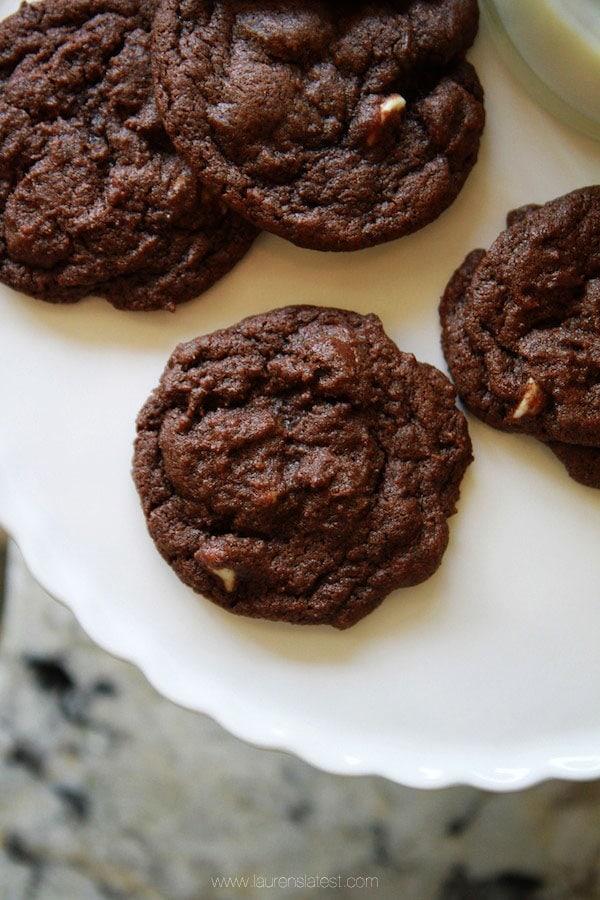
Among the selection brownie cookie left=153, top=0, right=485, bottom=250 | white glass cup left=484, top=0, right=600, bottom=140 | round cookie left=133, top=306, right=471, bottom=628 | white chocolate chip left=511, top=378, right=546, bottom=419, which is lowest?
round cookie left=133, top=306, right=471, bottom=628

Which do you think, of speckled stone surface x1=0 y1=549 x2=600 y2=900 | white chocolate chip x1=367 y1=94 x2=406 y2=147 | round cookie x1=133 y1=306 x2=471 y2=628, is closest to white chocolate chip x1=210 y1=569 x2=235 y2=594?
round cookie x1=133 y1=306 x2=471 y2=628

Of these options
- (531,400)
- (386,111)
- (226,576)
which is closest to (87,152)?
(386,111)

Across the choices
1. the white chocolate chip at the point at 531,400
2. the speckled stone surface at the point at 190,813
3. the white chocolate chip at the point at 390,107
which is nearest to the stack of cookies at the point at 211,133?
the white chocolate chip at the point at 390,107

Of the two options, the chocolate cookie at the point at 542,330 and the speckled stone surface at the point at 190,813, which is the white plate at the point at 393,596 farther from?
the speckled stone surface at the point at 190,813

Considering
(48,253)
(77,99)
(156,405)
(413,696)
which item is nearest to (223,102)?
(77,99)

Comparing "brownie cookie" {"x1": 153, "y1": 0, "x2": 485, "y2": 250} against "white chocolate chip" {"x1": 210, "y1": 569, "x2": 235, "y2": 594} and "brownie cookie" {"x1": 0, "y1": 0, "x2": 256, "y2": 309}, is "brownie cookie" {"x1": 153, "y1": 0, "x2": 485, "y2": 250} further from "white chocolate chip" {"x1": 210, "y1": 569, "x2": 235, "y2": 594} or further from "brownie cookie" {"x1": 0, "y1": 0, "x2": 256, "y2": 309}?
"white chocolate chip" {"x1": 210, "y1": 569, "x2": 235, "y2": 594}

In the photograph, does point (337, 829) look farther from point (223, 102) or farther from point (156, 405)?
point (223, 102)

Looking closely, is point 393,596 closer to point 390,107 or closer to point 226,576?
point 226,576
